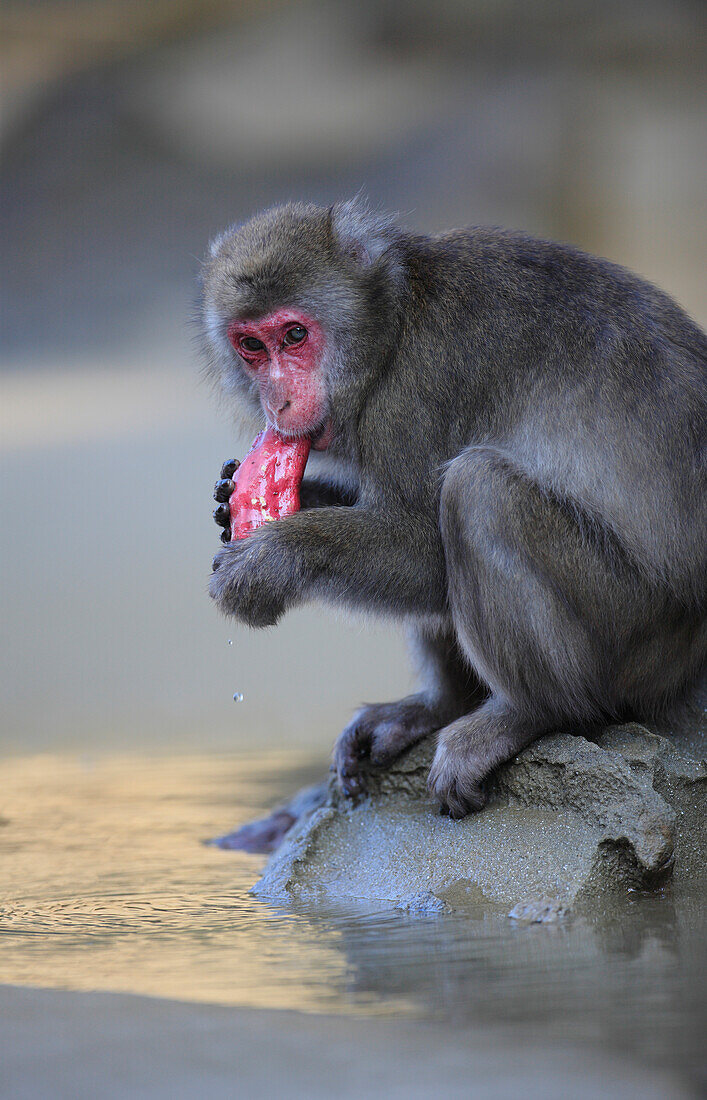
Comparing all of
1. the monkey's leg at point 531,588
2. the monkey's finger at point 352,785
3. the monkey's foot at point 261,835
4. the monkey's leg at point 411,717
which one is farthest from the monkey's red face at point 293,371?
the monkey's foot at point 261,835

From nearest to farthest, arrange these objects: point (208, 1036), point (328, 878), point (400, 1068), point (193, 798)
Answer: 1. point (400, 1068)
2. point (208, 1036)
3. point (328, 878)
4. point (193, 798)

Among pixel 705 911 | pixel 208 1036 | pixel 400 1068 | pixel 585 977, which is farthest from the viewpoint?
pixel 705 911

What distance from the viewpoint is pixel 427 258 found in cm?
406

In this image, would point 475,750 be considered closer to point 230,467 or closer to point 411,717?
point 411,717

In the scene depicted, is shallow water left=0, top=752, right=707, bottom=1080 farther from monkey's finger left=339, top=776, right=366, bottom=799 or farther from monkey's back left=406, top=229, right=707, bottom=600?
monkey's back left=406, top=229, right=707, bottom=600

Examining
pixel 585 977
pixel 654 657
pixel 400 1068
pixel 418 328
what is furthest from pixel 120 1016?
pixel 418 328

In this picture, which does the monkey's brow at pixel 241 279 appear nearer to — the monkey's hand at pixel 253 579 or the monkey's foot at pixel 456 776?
the monkey's hand at pixel 253 579

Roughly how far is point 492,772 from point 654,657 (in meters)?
0.57

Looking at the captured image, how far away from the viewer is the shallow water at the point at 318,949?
269 centimetres

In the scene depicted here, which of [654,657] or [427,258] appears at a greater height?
[427,258]

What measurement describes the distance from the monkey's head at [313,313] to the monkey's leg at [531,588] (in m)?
0.51

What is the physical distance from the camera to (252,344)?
4.05m

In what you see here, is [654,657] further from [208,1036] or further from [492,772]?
[208,1036]

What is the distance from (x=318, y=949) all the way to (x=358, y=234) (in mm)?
2079
